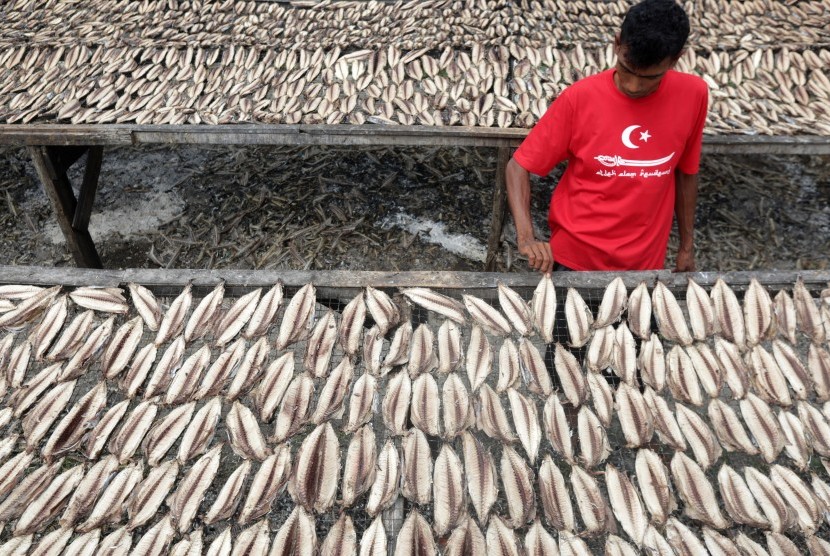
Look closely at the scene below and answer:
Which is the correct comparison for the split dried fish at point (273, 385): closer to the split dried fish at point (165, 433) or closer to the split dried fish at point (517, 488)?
the split dried fish at point (165, 433)

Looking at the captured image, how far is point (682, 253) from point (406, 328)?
4.78 feet

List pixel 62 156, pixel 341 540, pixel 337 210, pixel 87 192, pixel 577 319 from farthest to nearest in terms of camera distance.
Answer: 1. pixel 337 210
2. pixel 87 192
3. pixel 62 156
4. pixel 577 319
5. pixel 341 540

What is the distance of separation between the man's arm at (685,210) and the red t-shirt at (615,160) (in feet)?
0.22

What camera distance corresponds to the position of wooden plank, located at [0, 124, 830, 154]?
346cm

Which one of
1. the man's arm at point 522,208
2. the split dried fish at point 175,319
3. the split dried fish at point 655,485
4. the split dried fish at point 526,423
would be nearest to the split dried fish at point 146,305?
the split dried fish at point 175,319

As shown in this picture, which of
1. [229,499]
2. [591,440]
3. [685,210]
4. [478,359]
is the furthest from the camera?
[685,210]

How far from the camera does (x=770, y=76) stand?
3.99 meters

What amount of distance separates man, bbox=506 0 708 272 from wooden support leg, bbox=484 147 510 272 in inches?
41.9

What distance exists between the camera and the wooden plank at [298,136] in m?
3.46

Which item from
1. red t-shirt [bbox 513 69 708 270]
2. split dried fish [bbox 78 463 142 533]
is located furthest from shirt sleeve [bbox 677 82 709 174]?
split dried fish [bbox 78 463 142 533]

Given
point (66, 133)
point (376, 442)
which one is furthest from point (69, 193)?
point (376, 442)

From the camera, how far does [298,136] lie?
3494 mm

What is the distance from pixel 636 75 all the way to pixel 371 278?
1.22 metres

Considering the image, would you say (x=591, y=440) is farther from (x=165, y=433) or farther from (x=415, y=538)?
(x=165, y=433)
